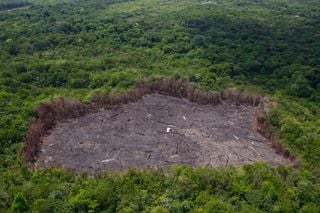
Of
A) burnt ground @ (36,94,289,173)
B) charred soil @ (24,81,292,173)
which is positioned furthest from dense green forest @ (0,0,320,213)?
burnt ground @ (36,94,289,173)

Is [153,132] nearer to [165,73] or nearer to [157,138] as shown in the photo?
[157,138]

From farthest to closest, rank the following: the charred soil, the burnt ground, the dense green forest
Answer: the charred soil, the burnt ground, the dense green forest

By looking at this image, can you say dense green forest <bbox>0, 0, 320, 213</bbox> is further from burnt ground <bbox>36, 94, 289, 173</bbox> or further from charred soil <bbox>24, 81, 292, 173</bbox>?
burnt ground <bbox>36, 94, 289, 173</bbox>

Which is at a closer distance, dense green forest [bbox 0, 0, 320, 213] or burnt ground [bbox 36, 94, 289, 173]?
dense green forest [bbox 0, 0, 320, 213]

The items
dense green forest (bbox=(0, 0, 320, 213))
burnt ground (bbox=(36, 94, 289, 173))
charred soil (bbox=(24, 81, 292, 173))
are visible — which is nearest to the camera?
dense green forest (bbox=(0, 0, 320, 213))

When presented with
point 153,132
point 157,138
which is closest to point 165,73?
point 153,132

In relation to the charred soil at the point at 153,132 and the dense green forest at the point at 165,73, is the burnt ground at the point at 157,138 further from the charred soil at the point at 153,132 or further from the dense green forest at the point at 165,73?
the dense green forest at the point at 165,73

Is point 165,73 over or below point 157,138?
over
